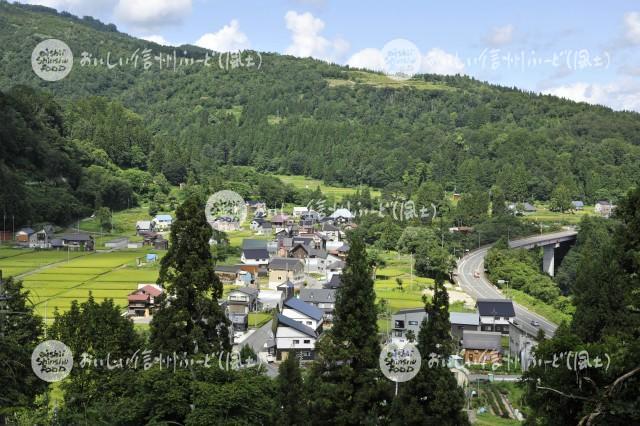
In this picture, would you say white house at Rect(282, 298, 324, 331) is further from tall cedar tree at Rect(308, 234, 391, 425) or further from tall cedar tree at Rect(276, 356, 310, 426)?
tall cedar tree at Rect(308, 234, 391, 425)

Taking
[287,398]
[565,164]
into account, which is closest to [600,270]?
[287,398]

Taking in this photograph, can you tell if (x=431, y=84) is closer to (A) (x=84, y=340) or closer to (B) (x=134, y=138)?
(B) (x=134, y=138)

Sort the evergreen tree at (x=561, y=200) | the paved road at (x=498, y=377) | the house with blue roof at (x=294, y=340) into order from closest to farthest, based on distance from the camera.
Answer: the paved road at (x=498, y=377)
the house with blue roof at (x=294, y=340)
the evergreen tree at (x=561, y=200)

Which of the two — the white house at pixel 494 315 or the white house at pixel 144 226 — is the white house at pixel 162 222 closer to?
the white house at pixel 144 226

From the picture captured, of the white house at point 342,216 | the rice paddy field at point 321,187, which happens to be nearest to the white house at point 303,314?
the white house at point 342,216

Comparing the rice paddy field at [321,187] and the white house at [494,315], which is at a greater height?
the rice paddy field at [321,187]

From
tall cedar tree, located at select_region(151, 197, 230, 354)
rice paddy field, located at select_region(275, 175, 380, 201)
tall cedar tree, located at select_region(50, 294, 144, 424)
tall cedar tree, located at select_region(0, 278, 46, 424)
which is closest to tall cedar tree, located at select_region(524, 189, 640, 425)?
tall cedar tree, located at select_region(151, 197, 230, 354)

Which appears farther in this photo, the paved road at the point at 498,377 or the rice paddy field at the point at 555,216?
the rice paddy field at the point at 555,216

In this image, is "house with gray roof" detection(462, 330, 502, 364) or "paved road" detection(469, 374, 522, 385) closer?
"paved road" detection(469, 374, 522, 385)
